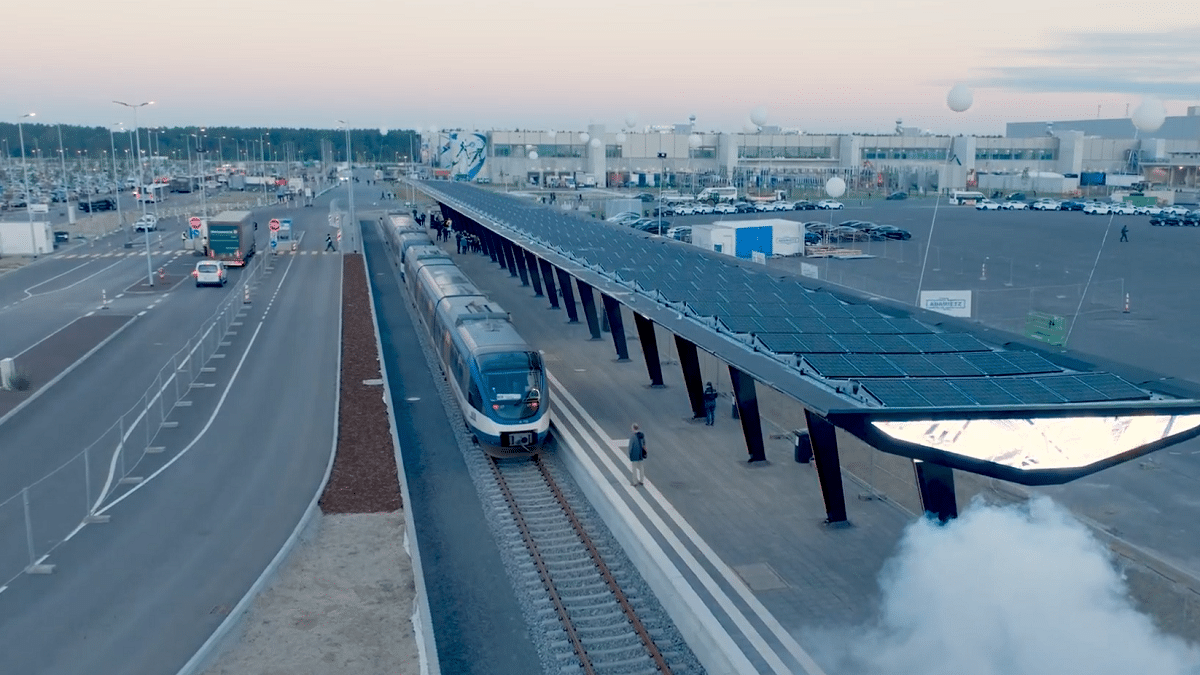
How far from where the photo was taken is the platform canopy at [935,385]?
11.6 meters

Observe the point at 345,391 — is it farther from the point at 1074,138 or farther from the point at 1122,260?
the point at 1074,138

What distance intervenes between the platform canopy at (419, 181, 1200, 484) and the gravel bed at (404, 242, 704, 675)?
359 centimetres

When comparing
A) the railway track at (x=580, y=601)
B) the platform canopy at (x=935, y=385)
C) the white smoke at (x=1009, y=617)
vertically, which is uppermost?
the platform canopy at (x=935, y=385)

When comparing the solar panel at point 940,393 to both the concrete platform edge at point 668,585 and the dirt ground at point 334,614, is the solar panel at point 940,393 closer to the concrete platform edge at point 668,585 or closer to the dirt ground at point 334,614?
the concrete platform edge at point 668,585

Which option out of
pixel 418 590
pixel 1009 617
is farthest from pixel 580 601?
pixel 1009 617

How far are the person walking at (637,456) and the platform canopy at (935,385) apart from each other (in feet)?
6.69

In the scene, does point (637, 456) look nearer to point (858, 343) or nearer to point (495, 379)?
point (495, 379)

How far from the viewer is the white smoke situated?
10.5 m

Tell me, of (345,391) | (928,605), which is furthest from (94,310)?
(928,605)

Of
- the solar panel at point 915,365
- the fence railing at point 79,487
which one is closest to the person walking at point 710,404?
the solar panel at point 915,365

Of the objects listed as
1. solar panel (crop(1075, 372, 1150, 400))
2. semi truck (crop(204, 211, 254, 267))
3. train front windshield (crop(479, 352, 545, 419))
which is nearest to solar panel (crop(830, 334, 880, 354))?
solar panel (crop(1075, 372, 1150, 400))

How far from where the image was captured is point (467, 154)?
11644cm

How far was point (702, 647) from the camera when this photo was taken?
11.9m

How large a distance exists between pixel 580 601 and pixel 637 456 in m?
3.95
